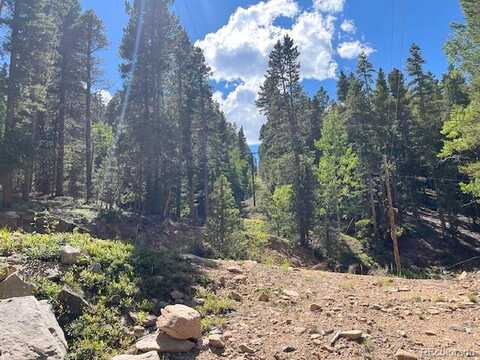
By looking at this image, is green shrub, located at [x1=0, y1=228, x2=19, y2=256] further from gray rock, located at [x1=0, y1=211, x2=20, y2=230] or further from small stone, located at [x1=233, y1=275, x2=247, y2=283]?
gray rock, located at [x1=0, y1=211, x2=20, y2=230]

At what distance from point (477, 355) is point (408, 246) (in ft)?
102

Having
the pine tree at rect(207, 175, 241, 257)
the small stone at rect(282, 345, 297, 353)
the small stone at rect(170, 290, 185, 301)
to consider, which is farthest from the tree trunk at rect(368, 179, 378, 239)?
the small stone at rect(282, 345, 297, 353)

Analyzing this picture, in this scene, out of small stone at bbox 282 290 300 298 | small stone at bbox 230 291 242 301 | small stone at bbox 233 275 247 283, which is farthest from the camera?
small stone at bbox 233 275 247 283

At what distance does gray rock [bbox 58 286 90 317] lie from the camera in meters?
6.58

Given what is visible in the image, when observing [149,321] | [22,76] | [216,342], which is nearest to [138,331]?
[149,321]

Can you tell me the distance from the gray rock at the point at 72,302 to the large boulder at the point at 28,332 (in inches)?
27.9

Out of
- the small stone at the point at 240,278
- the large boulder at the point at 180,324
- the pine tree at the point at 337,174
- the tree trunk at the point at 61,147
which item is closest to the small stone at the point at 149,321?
the large boulder at the point at 180,324

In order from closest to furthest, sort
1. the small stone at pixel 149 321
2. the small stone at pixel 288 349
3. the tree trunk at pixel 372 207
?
the small stone at pixel 288 349 < the small stone at pixel 149 321 < the tree trunk at pixel 372 207

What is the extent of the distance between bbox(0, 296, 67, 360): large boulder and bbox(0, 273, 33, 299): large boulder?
54 centimetres

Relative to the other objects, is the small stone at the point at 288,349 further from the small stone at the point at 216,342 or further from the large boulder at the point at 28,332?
the large boulder at the point at 28,332

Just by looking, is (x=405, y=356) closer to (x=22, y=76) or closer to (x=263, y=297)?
(x=263, y=297)

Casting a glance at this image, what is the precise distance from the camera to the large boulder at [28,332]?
4777mm

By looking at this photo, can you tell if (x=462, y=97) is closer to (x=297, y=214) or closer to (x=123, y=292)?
(x=297, y=214)

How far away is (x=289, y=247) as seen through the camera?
2959 cm
